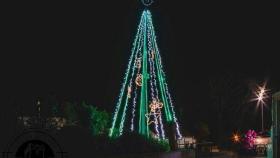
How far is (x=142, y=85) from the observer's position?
4178 cm

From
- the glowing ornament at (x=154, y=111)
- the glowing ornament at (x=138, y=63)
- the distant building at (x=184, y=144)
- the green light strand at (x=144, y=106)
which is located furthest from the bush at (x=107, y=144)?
the glowing ornament at (x=138, y=63)

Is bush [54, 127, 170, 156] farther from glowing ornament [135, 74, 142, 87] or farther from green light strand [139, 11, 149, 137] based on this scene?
glowing ornament [135, 74, 142, 87]

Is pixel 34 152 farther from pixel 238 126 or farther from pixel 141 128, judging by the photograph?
pixel 238 126

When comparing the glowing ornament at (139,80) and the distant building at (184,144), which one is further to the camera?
the distant building at (184,144)

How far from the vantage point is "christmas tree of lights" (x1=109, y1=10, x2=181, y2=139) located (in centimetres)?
4209

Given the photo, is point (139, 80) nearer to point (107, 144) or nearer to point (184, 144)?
point (184, 144)

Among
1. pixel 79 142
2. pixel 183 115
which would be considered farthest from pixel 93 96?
pixel 79 142

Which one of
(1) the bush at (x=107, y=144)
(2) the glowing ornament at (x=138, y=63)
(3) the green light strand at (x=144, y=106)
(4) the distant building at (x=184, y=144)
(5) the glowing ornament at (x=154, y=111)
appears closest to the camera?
(1) the bush at (x=107, y=144)

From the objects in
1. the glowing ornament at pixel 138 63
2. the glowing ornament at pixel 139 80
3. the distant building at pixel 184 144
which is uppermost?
the glowing ornament at pixel 138 63

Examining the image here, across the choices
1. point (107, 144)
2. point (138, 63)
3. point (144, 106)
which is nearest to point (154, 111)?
point (144, 106)

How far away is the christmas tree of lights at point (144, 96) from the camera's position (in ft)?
138

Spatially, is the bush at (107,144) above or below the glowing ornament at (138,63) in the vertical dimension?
below

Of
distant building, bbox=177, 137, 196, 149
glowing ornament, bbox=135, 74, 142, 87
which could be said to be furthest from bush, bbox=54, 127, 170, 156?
glowing ornament, bbox=135, 74, 142, 87

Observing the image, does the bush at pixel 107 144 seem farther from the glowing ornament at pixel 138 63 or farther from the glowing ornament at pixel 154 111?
the glowing ornament at pixel 138 63
